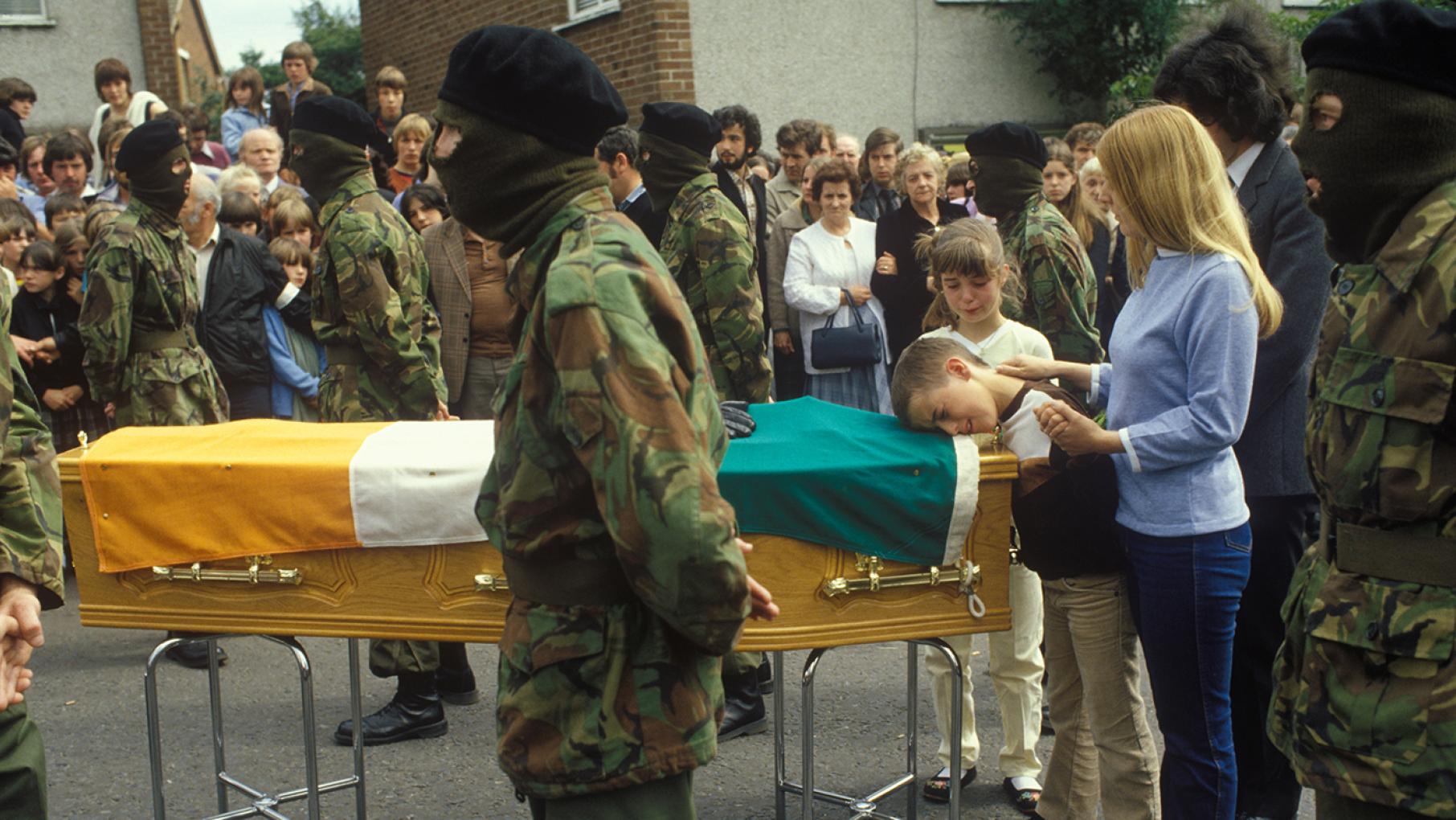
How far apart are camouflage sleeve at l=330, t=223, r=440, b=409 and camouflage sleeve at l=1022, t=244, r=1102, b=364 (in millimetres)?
2420

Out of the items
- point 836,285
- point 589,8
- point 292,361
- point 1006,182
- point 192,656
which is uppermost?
point 589,8

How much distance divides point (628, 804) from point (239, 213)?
6.41m

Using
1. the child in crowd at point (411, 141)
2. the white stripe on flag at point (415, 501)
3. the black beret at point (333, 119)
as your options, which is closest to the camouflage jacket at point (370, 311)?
the black beret at point (333, 119)

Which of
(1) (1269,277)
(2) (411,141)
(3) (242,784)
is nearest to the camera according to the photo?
(1) (1269,277)

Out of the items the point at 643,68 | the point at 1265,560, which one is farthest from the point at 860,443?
the point at 643,68

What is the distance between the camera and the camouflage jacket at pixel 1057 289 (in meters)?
5.31

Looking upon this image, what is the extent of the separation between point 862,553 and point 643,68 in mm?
9290

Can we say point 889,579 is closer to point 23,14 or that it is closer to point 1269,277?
point 1269,277

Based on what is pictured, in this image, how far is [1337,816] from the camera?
96.1 inches

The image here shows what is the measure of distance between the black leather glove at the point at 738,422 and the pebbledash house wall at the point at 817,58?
27.8 ft

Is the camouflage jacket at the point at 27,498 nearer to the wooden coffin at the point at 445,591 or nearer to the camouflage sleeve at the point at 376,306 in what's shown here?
the wooden coffin at the point at 445,591

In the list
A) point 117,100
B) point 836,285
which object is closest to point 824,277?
point 836,285

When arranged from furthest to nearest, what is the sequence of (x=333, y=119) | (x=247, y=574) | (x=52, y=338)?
(x=52, y=338)
(x=333, y=119)
(x=247, y=574)

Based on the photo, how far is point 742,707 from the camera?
505cm
